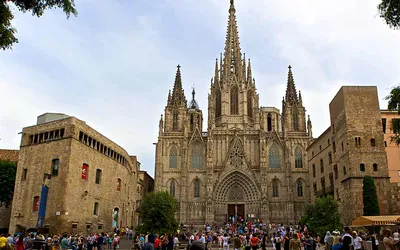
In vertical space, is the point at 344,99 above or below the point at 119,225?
above

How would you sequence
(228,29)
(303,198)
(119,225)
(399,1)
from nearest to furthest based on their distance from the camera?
(399,1) → (119,225) → (303,198) → (228,29)

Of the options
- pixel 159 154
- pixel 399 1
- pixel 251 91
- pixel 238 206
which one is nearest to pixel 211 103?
pixel 251 91

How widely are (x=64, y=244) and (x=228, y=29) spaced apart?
51486mm

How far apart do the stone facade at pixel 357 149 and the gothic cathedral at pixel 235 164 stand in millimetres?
14950

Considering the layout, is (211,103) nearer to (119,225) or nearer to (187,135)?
(187,135)

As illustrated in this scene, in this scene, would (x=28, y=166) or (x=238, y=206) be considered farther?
(x=238, y=206)

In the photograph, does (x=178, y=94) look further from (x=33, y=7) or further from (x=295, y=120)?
(x=33, y=7)

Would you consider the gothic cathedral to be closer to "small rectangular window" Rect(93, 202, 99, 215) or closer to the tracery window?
the tracery window

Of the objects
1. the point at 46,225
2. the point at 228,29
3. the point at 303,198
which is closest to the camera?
the point at 46,225

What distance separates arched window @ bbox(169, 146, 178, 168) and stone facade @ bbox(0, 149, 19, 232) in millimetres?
19300

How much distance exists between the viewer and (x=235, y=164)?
160 ft

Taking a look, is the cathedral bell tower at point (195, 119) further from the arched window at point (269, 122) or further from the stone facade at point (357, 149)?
the stone facade at point (357, 149)

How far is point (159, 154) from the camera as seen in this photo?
50156 mm

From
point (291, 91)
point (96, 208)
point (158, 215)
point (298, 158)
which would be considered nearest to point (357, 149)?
point (158, 215)
